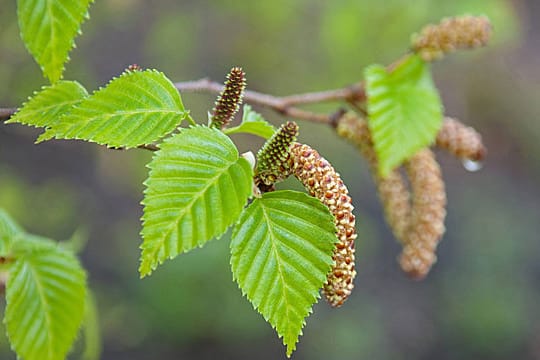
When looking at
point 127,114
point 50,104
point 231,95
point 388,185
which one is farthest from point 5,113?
point 388,185

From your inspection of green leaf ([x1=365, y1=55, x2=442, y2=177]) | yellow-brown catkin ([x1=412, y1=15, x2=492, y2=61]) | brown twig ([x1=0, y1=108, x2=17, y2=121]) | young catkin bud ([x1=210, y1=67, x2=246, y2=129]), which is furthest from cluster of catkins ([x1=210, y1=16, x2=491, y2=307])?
brown twig ([x1=0, y1=108, x2=17, y2=121])

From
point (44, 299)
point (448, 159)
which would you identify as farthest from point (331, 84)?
point (448, 159)

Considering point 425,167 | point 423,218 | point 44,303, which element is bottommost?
point 44,303

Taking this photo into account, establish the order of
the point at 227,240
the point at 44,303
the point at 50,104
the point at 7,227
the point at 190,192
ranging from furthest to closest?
the point at 227,240 → the point at 7,227 → the point at 44,303 → the point at 50,104 → the point at 190,192

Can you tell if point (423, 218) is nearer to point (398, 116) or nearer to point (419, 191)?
point (419, 191)

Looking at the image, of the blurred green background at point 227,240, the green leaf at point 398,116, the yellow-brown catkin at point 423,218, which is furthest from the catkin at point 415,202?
the blurred green background at point 227,240

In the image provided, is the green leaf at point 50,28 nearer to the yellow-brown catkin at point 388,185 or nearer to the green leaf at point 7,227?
the green leaf at point 7,227

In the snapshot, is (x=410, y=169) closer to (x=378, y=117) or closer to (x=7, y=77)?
(x=378, y=117)
